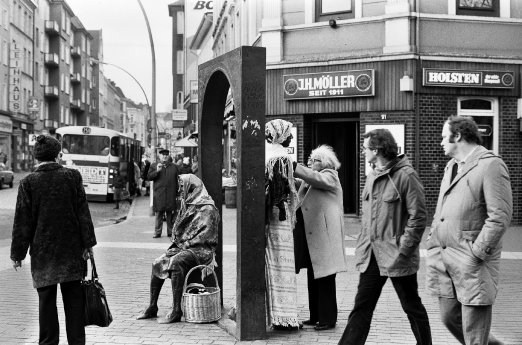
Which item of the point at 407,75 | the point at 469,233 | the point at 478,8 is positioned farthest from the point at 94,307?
the point at 478,8

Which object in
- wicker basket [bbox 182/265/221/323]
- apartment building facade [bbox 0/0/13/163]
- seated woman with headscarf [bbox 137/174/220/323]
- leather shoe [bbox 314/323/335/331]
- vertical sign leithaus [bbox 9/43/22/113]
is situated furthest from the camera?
vertical sign leithaus [bbox 9/43/22/113]

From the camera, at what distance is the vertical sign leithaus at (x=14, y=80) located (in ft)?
181

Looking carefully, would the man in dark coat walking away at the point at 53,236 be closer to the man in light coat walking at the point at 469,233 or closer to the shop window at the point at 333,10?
the man in light coat walking at the point at 469,233

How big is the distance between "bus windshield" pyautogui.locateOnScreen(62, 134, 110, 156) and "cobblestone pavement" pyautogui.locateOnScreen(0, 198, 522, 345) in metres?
15.8

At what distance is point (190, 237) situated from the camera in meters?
6.92

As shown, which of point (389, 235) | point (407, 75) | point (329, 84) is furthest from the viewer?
point (329, 84)

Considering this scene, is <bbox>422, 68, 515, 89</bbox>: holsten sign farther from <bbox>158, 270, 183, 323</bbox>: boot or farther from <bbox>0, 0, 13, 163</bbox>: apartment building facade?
<bbox>0, 0, 13, 163</bbox>: apartment building facade

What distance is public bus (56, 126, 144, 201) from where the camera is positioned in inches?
1057

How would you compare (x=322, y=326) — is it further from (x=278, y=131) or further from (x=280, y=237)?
(x=278, y=131)

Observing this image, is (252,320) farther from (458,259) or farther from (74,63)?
(74,63)

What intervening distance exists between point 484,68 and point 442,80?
1.16 metres

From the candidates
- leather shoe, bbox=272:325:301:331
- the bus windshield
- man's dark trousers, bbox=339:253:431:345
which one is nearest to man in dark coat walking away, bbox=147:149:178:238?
leather shoe, bbox=272:325:301:331

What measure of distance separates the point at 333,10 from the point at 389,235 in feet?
44.5

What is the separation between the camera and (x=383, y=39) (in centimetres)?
1708
